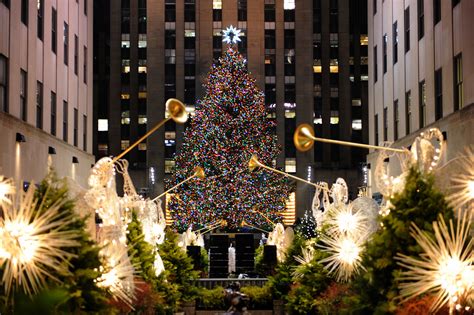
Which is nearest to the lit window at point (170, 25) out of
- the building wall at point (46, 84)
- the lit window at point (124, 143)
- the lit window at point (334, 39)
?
the lit window at point (124, 143)

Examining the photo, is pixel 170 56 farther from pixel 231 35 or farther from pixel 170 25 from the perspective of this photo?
pixel 231 35

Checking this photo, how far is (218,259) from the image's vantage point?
41.0m

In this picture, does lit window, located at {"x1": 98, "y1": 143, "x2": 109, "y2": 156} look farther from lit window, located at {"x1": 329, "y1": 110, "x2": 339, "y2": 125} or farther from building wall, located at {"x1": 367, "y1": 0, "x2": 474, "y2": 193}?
building wall, located at {"x1": 367, "y1": 0, "x2": 474, "y2": 193}

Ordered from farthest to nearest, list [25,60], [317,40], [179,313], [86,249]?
[317,40], [25,60], [179,313], [86,249]

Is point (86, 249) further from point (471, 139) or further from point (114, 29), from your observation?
point (114, 29)

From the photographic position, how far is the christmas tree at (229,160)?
56500mm

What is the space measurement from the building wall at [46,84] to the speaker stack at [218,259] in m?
8.39

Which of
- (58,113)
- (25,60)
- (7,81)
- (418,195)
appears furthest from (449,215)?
(58,113)

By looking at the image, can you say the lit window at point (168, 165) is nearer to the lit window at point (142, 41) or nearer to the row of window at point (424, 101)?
the lit window at point (142, 41)

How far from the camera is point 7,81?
31391mm

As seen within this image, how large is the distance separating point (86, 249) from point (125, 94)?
7440 centimetres

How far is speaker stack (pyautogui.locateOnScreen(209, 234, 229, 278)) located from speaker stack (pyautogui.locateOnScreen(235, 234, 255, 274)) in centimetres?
112

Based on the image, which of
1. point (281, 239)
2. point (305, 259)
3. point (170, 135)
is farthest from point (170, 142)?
point (305, 259)

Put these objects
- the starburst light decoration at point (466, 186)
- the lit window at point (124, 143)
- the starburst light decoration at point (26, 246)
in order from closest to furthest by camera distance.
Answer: the starburst light decoration at point (26, 246) → the starburst light decoration at point (466, 186) → the lit window at point (124, 143)
